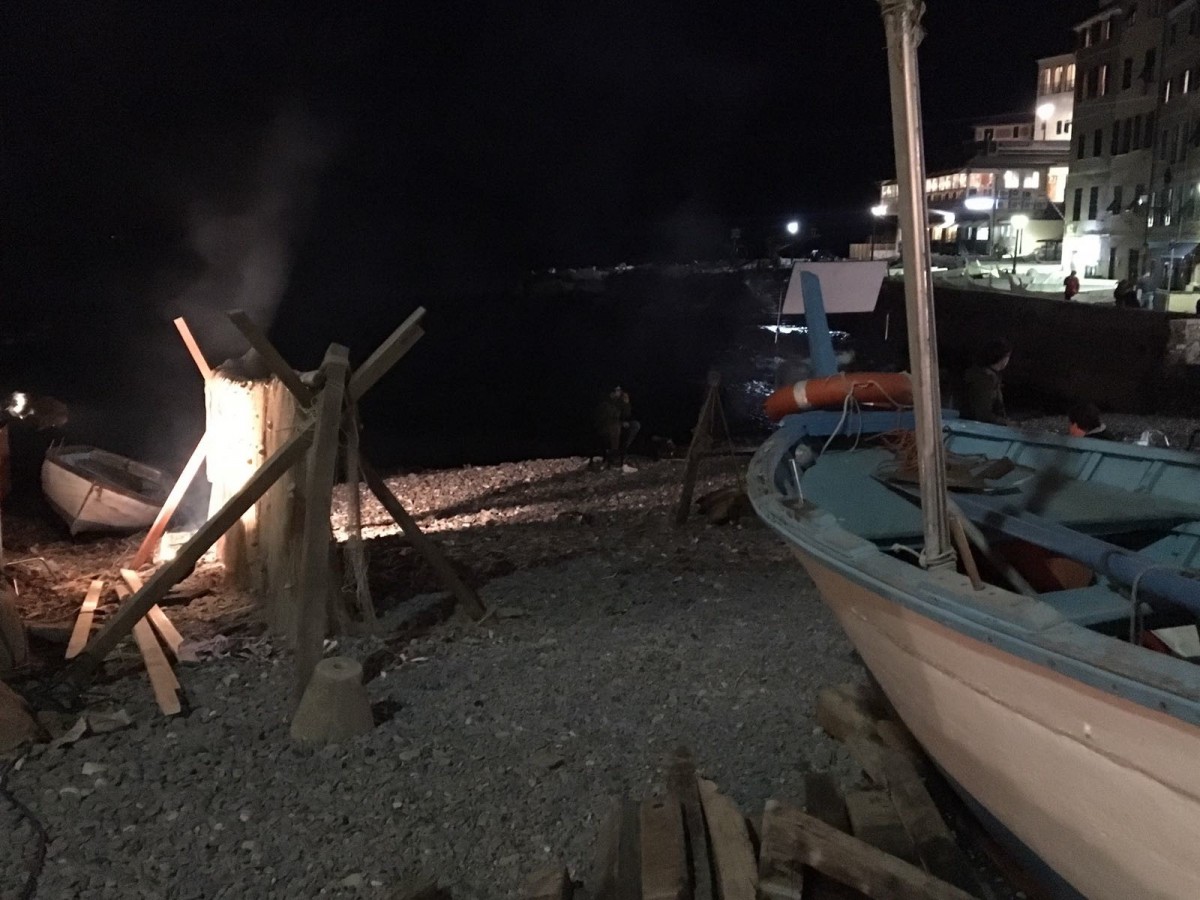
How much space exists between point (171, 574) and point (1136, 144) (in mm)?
48172

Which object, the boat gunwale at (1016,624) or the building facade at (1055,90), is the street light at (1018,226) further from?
the boat gunwale at (1016,624)

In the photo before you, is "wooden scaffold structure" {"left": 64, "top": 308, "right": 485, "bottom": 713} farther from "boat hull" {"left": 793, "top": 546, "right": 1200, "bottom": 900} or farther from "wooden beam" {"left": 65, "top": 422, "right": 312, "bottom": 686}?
"boat hull" {"left": 793, "top": 546, "right": 1200, "bottom": 900}

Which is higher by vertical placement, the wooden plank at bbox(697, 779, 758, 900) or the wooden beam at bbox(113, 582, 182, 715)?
the wooden plank at bbox(697, 779, 758, 900)

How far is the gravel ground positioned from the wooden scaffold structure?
0.36 metres

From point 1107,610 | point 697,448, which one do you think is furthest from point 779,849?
point 697,448

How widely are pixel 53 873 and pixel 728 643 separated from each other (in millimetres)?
4709

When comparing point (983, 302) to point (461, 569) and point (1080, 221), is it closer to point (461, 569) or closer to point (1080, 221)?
point (1080, 221)

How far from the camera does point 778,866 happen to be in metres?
3.98

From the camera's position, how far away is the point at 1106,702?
320cm

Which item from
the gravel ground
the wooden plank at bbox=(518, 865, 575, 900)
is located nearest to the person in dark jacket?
the gravel ground

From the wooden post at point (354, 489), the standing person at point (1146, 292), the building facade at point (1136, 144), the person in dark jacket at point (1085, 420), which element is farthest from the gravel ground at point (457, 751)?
the building facade at point (1136, 144)

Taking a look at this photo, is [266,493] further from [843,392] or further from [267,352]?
[843,392]

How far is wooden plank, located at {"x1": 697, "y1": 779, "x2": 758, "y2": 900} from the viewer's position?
405cm

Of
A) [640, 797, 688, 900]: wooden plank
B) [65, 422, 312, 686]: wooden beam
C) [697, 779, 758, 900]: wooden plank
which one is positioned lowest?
[697, 779, 758, 900]: wooden plank
